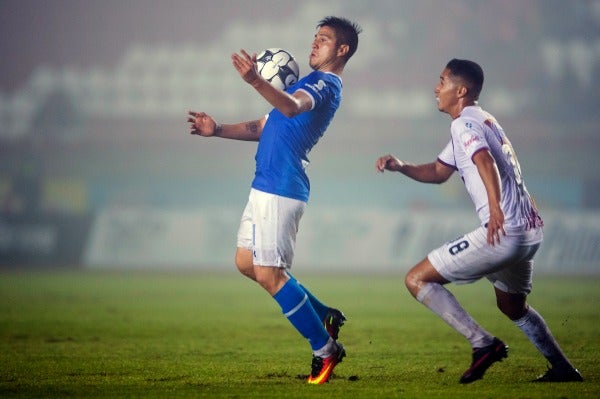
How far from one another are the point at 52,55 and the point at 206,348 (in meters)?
20.7

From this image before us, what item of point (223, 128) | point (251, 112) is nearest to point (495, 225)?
point (223, 128)

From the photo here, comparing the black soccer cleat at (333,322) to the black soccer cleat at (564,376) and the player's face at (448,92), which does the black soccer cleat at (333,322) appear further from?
the player's face at (448,92)

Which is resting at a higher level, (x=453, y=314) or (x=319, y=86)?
(x=319, y=86)

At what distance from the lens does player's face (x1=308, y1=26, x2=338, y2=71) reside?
773cm

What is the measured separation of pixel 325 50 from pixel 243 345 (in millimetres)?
3755

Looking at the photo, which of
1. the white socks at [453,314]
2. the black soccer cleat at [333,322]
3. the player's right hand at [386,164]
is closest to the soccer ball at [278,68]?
the player's right hand at [386,164]

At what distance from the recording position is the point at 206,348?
32.5 ft

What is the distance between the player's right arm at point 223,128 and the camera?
8008mm

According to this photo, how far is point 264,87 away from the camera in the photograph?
6.71 metres

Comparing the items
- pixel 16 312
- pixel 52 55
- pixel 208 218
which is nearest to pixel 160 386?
pixel 16 312

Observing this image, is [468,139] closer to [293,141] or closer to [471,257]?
[471,257]

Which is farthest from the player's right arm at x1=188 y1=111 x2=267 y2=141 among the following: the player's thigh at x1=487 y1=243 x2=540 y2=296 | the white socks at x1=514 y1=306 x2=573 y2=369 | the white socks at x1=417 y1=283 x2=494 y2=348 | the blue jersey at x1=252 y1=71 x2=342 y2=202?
the white socks at x1=514 y1=306 x2=573 y2=369

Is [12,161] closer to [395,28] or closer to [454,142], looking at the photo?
[395,28]

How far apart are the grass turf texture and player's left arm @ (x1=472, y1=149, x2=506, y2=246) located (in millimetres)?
1053
